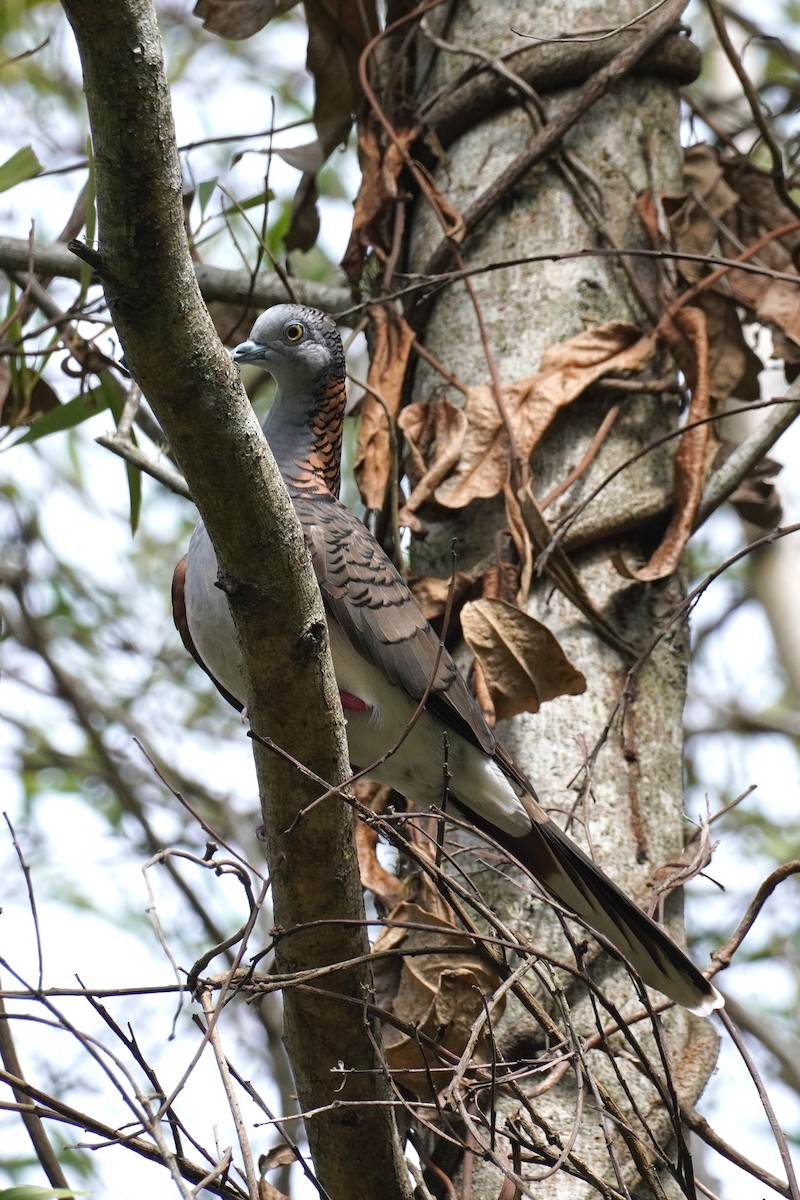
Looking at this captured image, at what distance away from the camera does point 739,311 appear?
390cm

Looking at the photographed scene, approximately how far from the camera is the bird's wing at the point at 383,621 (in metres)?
2.92

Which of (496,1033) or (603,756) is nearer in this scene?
(496,1033)

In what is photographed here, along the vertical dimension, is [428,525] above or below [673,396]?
below

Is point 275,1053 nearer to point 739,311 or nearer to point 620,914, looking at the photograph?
point 620,914

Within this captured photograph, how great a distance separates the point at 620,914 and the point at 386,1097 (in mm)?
689

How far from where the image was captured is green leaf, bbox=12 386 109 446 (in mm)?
3801

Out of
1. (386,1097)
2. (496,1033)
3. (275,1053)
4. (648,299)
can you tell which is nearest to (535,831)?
(496,1033)

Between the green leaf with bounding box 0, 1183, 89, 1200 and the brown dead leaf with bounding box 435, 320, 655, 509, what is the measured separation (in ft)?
6.00

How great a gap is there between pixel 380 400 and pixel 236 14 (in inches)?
56.7

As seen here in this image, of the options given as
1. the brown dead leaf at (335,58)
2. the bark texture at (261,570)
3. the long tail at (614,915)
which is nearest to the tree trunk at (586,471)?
the long tail at (614,915)

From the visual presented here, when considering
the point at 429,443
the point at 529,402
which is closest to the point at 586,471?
the point at 529,402

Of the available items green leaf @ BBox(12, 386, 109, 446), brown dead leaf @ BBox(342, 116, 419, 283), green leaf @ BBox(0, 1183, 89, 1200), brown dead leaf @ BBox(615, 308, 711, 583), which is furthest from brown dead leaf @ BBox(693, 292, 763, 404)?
green leaf @ BBox(0, 1183, 89, 1200)

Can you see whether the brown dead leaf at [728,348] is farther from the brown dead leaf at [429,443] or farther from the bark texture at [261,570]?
the bark texture at [261,570]

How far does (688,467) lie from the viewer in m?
3.29
